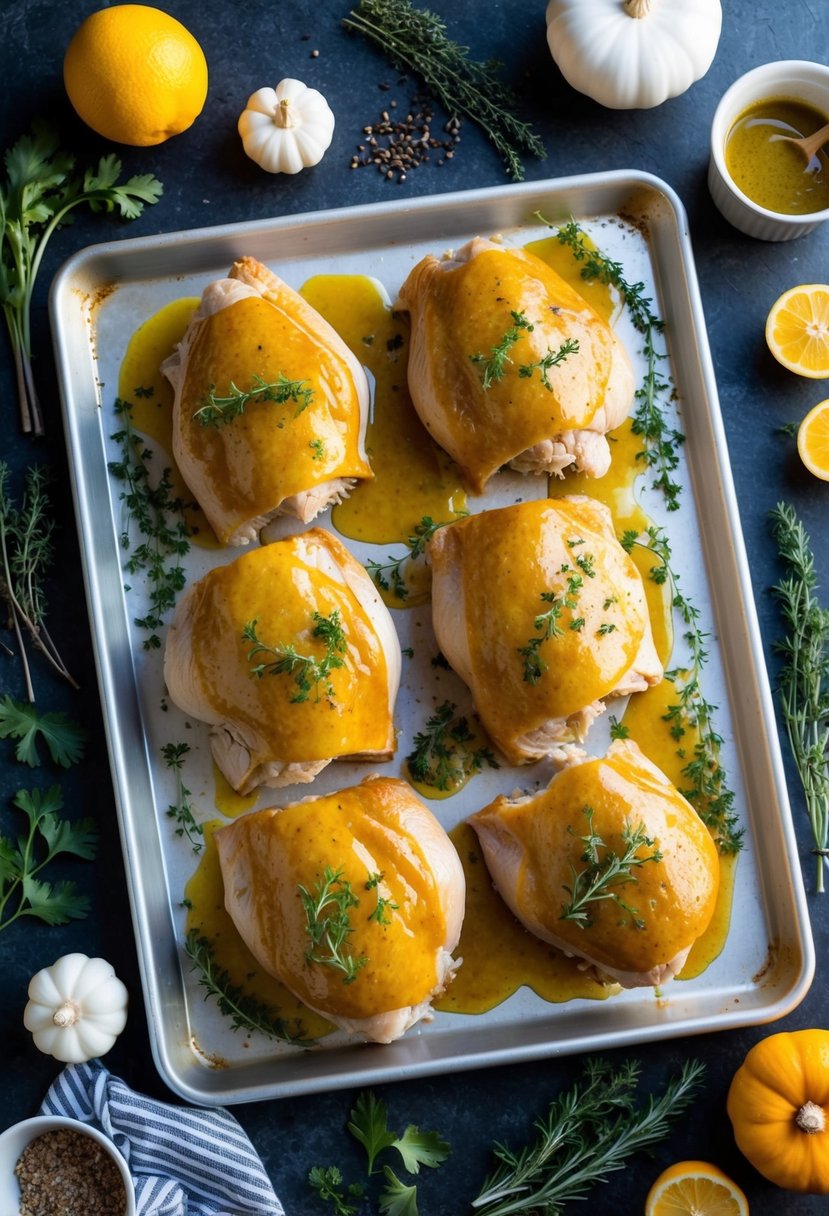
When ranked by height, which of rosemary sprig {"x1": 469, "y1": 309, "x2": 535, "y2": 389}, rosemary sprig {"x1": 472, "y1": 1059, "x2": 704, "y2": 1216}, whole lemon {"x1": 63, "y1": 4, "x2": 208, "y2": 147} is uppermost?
whole lemon {"x1": 63, "y1": 4, "x2": 208, "y2": 147}

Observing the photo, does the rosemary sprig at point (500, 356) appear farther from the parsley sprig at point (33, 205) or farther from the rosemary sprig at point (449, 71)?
the parsley sprig at point (33, 205)

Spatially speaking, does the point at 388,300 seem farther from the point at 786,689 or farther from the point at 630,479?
the point at 786,689

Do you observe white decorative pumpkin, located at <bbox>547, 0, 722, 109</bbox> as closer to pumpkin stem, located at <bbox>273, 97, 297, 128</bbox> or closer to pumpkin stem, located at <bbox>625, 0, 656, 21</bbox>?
pumpkin stem, located at <bbox>625, 0, 656, 21</bbox>

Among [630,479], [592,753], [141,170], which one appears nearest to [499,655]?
[592,753]

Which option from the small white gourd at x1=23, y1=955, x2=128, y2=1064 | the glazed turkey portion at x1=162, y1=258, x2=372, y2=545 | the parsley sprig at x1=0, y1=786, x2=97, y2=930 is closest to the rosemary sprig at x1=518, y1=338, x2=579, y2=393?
the glazed turkey portion at x1=162, y1=258, x2=372, y2=545

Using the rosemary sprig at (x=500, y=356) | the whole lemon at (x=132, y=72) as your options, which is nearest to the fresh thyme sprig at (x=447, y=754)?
the rosemary sprig at (x=500, y=356)
